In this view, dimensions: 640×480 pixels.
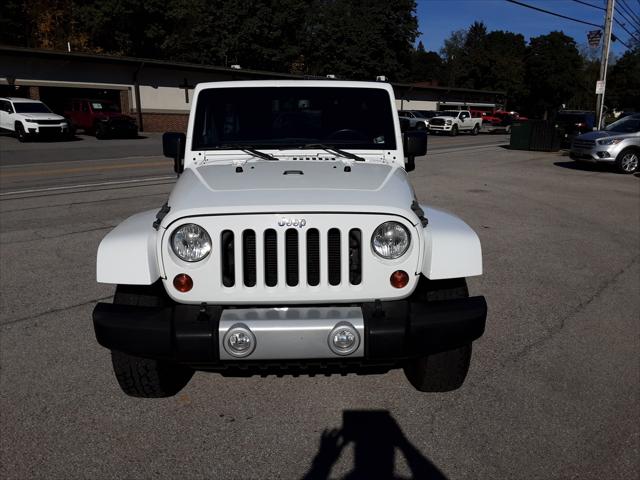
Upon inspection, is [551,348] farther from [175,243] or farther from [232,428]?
[175,243]

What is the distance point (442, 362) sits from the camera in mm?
3303

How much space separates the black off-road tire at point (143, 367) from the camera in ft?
10.1

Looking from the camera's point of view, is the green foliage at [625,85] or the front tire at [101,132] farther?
the green foliage at [625,85]

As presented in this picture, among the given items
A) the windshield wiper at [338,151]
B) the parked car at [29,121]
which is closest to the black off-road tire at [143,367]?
the windshield wiper at [338,151]

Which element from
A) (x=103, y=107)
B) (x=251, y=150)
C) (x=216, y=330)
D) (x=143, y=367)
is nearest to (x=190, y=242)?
(x=216, y=330)

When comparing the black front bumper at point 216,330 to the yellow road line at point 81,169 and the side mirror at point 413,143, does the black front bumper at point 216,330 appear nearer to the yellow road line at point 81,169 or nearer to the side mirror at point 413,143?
the side mirror at point 413,143

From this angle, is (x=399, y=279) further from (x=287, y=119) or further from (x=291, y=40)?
(x=291, y=40)

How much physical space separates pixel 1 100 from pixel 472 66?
68.4m

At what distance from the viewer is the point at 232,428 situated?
3119 millimetres

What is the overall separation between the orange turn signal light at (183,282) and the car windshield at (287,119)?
1.58m

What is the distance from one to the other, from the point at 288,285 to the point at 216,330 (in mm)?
440

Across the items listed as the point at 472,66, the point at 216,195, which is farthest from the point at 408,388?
the point at 472,66

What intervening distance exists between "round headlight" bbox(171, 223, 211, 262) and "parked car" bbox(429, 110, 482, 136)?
124ft

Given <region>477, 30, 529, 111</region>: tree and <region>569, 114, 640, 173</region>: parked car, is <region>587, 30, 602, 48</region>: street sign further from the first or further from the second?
<region>477, 30, 529, 111</region>: tree
